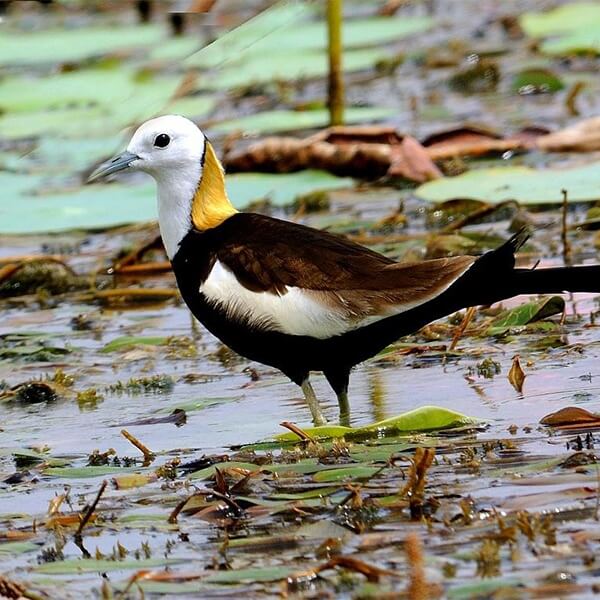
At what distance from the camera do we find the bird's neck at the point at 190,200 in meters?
6.51

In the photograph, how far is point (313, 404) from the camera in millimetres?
6113

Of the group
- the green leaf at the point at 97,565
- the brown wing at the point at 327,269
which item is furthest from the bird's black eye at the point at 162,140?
the green leaf at the point at 97,565

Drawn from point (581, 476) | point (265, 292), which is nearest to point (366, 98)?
point (265, 292)

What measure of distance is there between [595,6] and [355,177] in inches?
185

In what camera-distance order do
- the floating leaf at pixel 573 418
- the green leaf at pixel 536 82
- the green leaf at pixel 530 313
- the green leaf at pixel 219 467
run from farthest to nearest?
the green leaf at pixel 536 82
the green leaf at pixel 530 313
the floating leaf at pixel 573 418
the green leaf at pixel 219 467

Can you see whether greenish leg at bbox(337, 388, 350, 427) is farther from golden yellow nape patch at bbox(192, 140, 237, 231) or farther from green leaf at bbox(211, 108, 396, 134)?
green leaf at bbox(211, 108, 396, 134)

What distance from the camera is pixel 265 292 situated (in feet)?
19.6

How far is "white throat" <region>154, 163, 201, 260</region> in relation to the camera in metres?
6.50

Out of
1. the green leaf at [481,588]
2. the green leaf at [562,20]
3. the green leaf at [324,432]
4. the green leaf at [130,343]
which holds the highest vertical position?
the green leaf at [562,20]

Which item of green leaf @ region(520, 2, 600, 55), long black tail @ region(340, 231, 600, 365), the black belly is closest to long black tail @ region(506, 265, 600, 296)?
long black tail @ region(340, 231, 600, 365)

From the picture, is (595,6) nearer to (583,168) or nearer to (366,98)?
(366,98)

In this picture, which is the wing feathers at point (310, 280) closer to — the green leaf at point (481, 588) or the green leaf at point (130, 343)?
the green leaf at point (130, 343)

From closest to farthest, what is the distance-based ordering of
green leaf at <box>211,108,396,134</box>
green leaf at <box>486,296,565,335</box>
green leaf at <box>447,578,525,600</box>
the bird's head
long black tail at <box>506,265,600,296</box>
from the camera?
green leaf at <box>447,578,525,600</box>, long black tail at <box>506,265,600,296</box>, the bird's head, green leaf at <box>486,296,565,335</box>, green leaf at <box>211,108,396,134</box>

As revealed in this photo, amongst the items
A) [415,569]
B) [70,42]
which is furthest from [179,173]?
[70,42]
